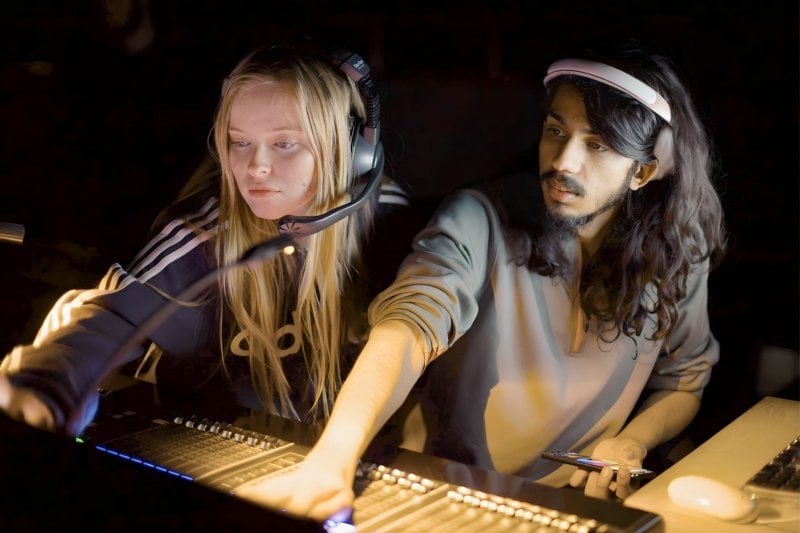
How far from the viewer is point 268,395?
60.4 inches

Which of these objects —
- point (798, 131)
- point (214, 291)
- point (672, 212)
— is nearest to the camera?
point (798, 131)

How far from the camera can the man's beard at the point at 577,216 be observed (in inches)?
50.4

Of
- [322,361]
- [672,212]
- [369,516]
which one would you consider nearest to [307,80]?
[322,361]

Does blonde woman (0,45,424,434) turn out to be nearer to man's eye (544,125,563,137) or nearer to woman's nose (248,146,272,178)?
woman's nose (248,146,272,178)

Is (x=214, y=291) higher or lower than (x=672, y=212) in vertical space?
lower

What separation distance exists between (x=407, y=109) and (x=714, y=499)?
0.78 meters

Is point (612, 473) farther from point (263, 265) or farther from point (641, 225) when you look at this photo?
point (263, 265)

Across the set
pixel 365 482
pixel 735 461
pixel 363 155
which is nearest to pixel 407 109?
pixel 363 155

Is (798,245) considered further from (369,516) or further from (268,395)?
(268,395)

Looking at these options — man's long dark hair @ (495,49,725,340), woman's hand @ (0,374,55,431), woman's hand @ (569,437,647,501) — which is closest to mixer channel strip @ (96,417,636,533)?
woman's hand @ (0,374,55,431)

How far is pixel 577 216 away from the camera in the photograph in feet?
4.36

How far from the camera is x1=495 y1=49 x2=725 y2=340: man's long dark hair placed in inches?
48.4

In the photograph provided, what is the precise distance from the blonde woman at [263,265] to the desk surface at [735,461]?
58 cm

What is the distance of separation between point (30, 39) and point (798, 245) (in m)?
1.50
